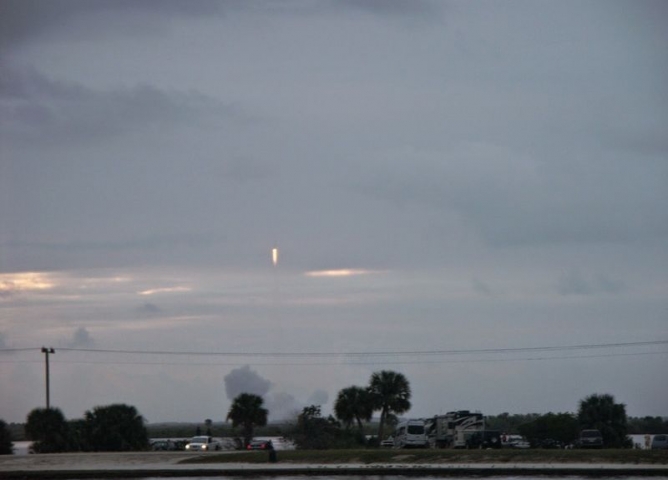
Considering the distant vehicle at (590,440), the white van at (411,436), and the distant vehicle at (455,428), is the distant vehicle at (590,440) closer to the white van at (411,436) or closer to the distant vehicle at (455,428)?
the distant vehicle at (455,428)

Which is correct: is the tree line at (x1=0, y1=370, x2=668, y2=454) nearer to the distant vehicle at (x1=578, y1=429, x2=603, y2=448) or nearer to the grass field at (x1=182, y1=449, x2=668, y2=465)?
the distant vehicle at (x1=578, y1=429, x2=603, y2=448)

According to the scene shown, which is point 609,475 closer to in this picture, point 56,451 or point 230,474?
point 230,474

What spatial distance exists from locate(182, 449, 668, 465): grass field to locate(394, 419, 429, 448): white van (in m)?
14.7

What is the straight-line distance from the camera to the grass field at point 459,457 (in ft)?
181

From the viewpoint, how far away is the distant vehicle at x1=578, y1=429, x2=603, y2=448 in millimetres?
73125

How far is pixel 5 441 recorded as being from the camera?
3250 inches

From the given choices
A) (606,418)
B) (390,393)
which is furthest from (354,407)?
(606,418)

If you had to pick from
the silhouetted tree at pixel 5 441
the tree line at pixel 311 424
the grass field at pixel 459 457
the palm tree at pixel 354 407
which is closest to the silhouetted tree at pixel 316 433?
the tree line at pixel 311 424

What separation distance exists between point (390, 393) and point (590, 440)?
23.0 metres

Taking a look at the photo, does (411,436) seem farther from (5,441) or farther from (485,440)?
(5,441)

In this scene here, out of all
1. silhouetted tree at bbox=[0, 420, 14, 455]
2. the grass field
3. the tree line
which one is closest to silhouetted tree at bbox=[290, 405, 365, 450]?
the tree line

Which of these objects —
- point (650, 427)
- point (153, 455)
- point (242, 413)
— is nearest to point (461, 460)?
point (153, 455)

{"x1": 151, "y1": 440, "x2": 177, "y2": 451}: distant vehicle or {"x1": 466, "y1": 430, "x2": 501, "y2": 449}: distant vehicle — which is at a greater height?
{"x1": 151, "y1": 440, "x2": 177, "y2": 451}: distant vehicle

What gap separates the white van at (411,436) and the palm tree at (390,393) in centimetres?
1269
